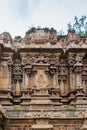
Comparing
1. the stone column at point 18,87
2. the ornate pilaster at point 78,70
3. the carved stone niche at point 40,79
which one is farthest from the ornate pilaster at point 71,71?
the stone column at point 18,87

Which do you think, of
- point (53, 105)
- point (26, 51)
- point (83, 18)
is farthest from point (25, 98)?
point (83, 18)

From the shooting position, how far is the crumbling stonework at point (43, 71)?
68.0 feet

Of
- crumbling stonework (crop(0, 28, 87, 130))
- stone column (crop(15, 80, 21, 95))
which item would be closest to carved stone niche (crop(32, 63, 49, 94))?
crumbling stonework (crop(0, 28, 87, 130))

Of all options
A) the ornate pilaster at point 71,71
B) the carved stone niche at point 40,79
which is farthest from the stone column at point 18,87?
the ornate pilaster at point 71,71

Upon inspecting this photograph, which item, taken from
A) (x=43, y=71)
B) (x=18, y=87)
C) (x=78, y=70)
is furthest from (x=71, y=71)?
(x=18, y=87)

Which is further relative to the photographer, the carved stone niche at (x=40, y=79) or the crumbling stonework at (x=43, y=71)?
the carved stone niche at (x=40, y=79)

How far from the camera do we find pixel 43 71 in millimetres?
21469

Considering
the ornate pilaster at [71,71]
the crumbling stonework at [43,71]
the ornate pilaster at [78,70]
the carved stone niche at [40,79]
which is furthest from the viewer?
the ornate pilaster at [71,71]

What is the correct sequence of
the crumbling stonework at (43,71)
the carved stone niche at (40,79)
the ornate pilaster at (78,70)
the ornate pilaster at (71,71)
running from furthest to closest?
the ornate pilaster at (71,71), the ornate pilaster at (78,70), the carved stone niche at (40,79), the crumbling stonework at (43,71)

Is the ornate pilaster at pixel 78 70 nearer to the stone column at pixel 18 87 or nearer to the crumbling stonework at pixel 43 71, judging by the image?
the crumbling stonework at pixel 43 71

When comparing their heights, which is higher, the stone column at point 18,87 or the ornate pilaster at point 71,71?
the ornate pilaster at point 71,71

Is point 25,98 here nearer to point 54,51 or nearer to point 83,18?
point 54,51

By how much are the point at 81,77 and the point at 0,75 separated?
192 inches

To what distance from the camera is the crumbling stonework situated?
816 inches
